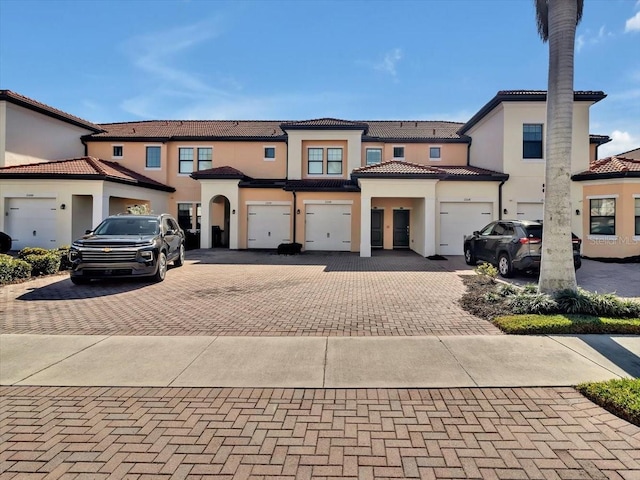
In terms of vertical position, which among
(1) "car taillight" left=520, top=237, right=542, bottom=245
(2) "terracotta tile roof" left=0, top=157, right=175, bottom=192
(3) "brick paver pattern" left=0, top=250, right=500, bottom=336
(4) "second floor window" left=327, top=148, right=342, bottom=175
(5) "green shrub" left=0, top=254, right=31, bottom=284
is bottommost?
(3) "brick paver pattern" left=0, top=250, right=500, bottom=336

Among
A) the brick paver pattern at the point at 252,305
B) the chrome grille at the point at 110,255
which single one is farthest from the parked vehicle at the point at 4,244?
the chrome grille at the point at 110,255

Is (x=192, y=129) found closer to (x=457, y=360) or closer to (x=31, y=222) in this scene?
(x=31, y=222)

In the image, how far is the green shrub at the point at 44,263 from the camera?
38.5 feet

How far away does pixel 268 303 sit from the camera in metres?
8.48

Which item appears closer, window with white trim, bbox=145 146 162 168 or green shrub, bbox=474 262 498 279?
green shrub, bbox=474 262 498 279

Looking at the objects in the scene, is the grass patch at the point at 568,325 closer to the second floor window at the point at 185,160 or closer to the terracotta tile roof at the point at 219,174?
the terracotta tile roof at the point at 219,174

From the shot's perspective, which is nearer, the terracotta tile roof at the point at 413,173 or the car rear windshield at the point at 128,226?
the car rear windshield at the point at 128,226

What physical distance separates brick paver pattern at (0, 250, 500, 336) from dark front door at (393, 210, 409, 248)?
8.96m

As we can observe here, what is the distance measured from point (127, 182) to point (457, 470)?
2108 centimetres

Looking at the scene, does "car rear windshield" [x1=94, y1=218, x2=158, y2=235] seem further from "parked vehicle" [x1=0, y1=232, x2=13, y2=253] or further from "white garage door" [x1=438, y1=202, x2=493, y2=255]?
"white garage door" [x1=438, y1=202, x2=493, y2=255]

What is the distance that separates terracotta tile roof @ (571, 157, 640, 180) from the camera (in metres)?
16.0

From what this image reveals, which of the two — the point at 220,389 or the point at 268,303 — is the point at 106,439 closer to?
Result: the point at 220,389

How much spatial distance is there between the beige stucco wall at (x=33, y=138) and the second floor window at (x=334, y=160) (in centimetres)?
1618

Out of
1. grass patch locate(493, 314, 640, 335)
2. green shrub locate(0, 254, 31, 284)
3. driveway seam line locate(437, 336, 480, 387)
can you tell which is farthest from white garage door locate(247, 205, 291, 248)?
driveway seam line locate(437, 336, 480, 387)
